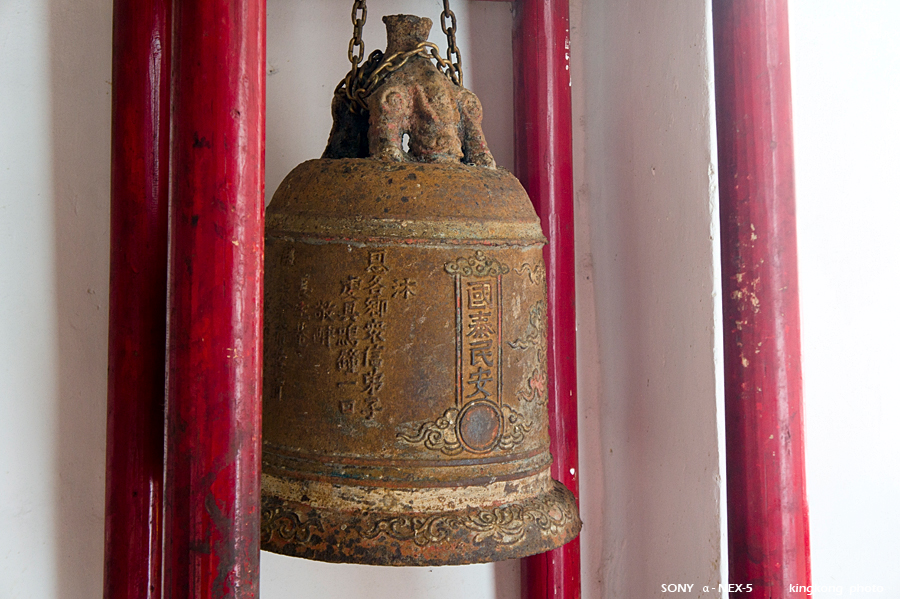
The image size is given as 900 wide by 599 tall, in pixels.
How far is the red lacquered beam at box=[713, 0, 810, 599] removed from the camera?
40.3 inches

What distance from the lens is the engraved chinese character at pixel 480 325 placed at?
3.54 ft

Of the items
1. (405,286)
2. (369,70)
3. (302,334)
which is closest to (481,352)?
(405,286)

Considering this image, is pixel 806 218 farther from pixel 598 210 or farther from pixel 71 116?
pixel 71 116

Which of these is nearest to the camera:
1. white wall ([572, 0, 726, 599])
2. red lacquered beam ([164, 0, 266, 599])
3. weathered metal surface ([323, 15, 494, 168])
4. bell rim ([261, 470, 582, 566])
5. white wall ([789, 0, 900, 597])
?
red lacquered beam ([164, 0, 266, 599])

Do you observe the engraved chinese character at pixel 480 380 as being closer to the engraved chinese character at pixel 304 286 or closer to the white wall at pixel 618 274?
the engraved chinese character at pixel 304 286

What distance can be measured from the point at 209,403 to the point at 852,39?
4.19 ft

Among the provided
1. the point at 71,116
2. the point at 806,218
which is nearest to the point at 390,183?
the point at 71,116

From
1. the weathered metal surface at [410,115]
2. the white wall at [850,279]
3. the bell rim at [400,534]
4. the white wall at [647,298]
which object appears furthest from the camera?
the white wall at [850,279]

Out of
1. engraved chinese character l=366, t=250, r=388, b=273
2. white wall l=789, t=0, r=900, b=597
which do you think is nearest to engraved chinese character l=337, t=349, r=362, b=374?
engraved chinese character l=366, t=250, r=388, b=273

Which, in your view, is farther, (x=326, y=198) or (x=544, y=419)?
(x=544, y=419)

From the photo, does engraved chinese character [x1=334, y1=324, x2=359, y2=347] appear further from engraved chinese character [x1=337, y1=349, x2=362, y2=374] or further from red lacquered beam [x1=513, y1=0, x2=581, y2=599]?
red lacquered beam [x1=513, y1=0, x2=581, y2=599]

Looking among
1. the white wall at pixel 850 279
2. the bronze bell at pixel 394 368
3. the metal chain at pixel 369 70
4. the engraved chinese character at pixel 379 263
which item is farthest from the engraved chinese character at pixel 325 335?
the white wall at pixel 850 279

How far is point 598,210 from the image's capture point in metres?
1.56

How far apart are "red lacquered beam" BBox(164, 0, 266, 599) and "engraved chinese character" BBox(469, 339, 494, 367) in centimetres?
34
